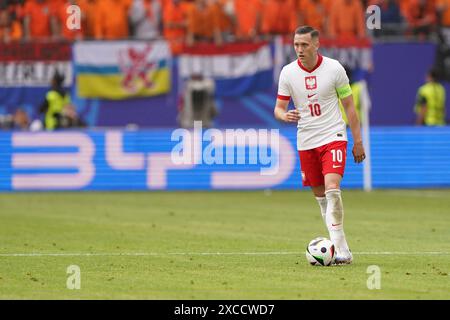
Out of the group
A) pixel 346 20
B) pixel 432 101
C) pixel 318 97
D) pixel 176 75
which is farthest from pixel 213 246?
pixel 346 20

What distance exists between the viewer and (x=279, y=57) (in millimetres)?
29594

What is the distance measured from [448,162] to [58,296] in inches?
666

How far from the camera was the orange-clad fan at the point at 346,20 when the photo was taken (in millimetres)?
29766

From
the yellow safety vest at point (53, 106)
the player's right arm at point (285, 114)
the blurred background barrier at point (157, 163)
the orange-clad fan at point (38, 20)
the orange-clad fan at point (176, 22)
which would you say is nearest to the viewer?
the player's right arm at point (285, 114)

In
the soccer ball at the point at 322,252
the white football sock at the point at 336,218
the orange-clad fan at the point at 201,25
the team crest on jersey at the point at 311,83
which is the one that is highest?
the orange-clad fan at the point at 201,25

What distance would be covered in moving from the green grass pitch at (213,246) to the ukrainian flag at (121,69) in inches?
215

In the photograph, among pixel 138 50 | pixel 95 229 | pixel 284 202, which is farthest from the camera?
pixel 138 50

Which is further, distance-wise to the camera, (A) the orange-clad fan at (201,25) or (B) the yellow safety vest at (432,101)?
(A) the orange-clad fan at (201,25)

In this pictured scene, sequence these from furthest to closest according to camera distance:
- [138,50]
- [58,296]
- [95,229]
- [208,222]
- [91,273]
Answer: [138,50] → [208,222] → [95,229] → [91,273] → [58,296]

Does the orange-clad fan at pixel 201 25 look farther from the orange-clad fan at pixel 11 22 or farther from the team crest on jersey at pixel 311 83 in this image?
the team crest on jersey at pixel 311 83

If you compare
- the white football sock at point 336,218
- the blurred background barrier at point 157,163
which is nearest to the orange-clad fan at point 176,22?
the blurred background barrier at point 157,163

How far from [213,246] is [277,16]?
52.4 feet

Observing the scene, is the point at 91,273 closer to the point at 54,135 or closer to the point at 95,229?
the point at 95,229

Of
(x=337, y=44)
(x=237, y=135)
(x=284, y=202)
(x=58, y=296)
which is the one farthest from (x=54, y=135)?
(x=58, y=296)
